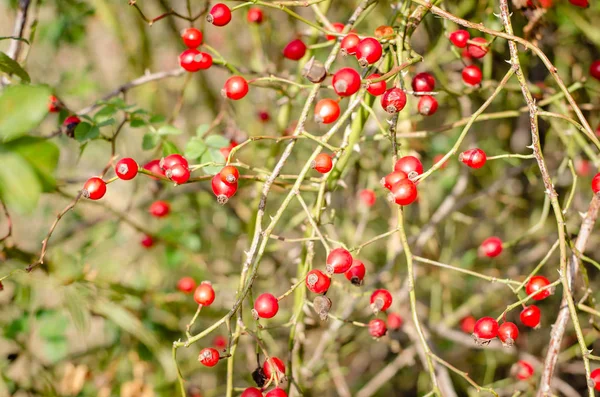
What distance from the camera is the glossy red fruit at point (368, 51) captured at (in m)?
1.08

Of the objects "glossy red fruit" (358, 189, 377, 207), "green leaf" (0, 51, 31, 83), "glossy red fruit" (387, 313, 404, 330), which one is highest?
"green leaf" (0, 51, 31, 83)

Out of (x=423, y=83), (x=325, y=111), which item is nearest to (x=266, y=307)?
(x=325, y=111)

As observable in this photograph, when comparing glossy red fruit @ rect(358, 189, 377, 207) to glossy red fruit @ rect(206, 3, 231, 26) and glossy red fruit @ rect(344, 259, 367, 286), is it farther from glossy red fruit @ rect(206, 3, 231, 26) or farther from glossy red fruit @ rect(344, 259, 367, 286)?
glossy red fruit @ rect(206, 3, 231, 26)

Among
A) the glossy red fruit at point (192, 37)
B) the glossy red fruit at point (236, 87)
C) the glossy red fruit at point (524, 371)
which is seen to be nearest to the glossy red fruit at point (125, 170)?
the glossy red fruit at point (236, 87)

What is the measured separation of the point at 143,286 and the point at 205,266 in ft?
1.55

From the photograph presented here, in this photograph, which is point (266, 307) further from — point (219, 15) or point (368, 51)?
point (219, 15)

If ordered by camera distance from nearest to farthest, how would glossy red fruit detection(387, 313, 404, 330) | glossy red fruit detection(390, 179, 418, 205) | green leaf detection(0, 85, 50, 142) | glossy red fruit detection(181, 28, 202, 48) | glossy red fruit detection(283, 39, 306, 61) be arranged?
1. green leaf detection(0, 85, 50, 142)
2. glossy red fruit detection(390, 179, 418, 205)
3. glossy red fruit detection(181, 28, 202, 48)
4. glossy red fruit detection(283, 39, 306, 61)
5. glossy red fruit detection(387, 313, 404, 330)

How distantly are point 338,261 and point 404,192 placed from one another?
19 centimetres

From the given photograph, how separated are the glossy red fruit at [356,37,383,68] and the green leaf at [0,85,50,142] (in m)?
0.59

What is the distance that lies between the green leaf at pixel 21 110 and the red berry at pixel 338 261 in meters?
0.57

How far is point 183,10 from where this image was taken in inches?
148

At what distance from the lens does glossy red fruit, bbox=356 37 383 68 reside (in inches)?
42.5

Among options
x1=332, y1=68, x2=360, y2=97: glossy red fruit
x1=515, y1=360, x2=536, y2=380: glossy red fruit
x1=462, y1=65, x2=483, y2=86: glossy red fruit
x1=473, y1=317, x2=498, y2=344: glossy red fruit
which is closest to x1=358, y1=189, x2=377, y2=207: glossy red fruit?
x1=462, y1=65, x2=483, y2=86: glossy red fruit

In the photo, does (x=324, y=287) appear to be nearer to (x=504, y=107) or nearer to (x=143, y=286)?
(x=504, y=107)
